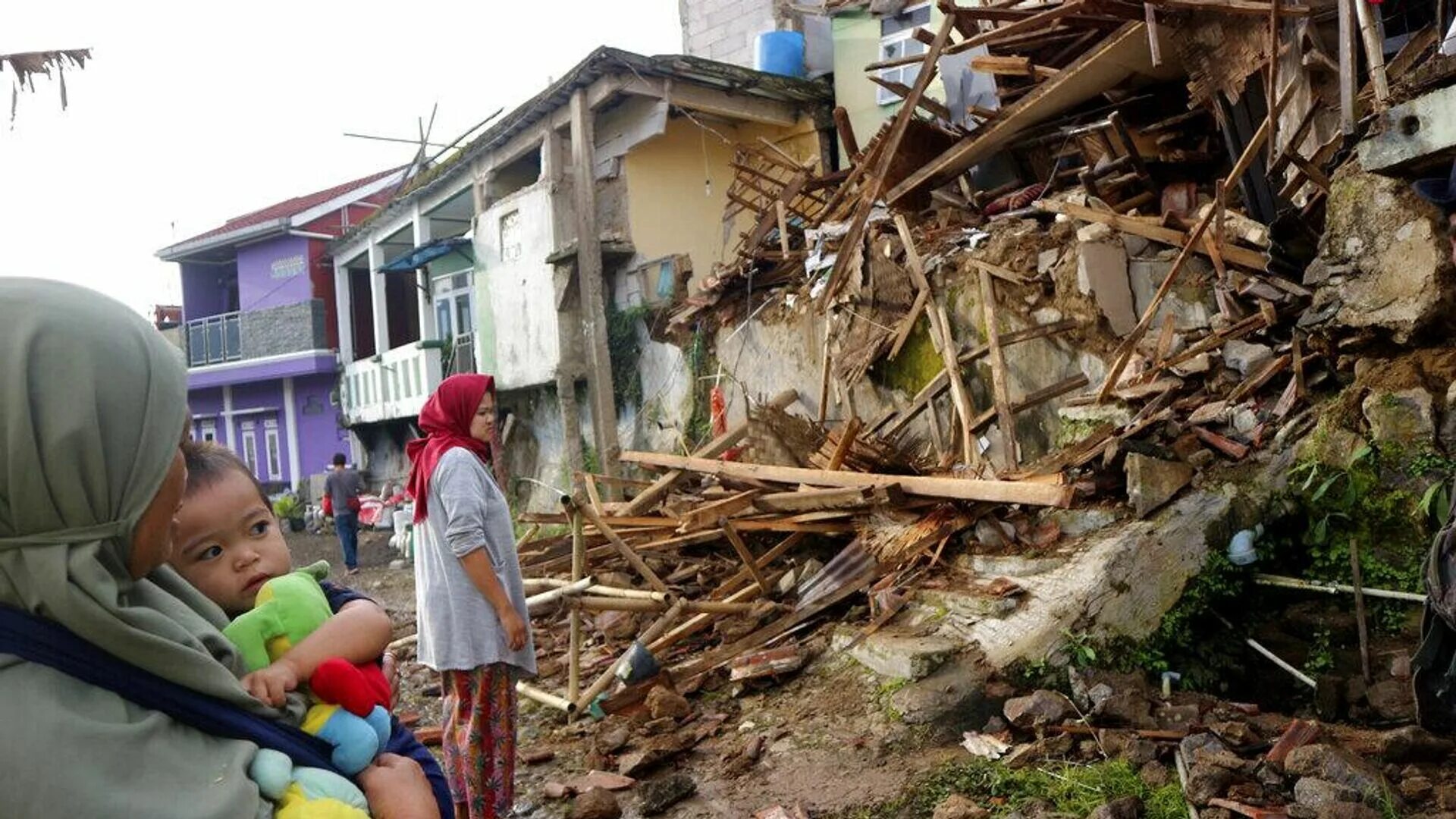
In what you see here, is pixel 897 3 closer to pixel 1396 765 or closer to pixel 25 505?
pixel 1396 765

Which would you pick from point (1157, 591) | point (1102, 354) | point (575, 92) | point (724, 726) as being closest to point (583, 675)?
point (724, 726)

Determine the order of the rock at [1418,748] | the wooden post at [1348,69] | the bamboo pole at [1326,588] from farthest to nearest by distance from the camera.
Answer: the wooden post at [1348,69] < the bamboo pole at [1326,588] < the rock at [1418,748]

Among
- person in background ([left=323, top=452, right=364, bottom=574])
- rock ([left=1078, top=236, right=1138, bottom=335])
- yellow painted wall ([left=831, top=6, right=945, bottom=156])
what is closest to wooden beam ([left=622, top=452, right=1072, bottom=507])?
rock ([left=1078, top=236, right=1138, bottom=335])

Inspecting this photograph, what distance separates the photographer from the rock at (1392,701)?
457 cm

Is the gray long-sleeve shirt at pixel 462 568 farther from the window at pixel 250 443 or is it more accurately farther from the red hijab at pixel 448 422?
the window at pixel 250 443

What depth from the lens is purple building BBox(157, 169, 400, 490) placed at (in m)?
24.5

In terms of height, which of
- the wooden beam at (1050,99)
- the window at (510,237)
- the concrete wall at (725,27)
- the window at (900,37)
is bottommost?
the wooden beam at (1050,99)

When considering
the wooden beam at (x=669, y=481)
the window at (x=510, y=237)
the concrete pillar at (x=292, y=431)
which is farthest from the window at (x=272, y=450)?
the wooden beam at (x=669, y=481)

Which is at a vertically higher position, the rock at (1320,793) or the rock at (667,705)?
the rock at (1320,793)

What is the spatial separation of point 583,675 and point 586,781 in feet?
6.23

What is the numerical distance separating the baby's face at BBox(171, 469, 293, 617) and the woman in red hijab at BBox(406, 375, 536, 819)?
190 cm

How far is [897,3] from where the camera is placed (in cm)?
1522

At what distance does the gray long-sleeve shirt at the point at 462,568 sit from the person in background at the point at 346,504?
11990mm

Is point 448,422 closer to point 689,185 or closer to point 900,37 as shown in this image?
point 689,185
